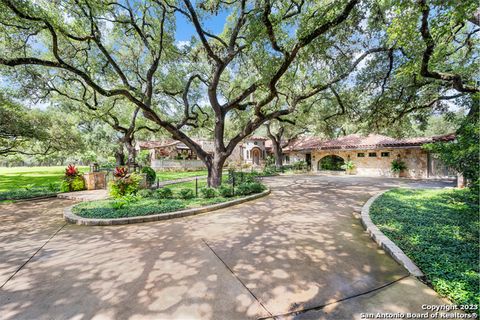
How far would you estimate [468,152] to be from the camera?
13.3 ft

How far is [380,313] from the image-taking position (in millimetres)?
2346

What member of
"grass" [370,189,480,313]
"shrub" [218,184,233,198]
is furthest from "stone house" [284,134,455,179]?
"shrub" [218,184,233,198]

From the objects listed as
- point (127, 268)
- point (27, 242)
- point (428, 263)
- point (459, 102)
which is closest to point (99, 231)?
point (27, 242)

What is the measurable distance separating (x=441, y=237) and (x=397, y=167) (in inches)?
612

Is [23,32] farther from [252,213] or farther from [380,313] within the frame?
[380,313]

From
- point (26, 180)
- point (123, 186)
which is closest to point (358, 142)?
point (123, 186)

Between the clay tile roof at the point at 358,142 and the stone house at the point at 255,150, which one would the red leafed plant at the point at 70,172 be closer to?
the clay tile roof at the point at 358,142

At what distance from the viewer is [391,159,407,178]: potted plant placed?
54.8 feet

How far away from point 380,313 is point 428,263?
63.3 inches

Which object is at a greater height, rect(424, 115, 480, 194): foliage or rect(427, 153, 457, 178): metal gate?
rect(424, 115, 480, 194): foliage

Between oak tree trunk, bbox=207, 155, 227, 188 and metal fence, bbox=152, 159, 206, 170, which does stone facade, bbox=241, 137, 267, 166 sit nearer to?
metal fence, bbox=152, 159, 206, 170

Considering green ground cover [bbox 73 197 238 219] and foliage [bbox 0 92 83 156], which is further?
foliage [bbox 0 92 83 156]

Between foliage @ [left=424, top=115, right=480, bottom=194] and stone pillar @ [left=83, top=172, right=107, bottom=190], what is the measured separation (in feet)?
47.8

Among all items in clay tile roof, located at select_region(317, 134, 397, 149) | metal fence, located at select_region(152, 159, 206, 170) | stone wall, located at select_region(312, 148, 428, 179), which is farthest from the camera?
→ metal fence, located at select_region(152, 159, 206, 170)
